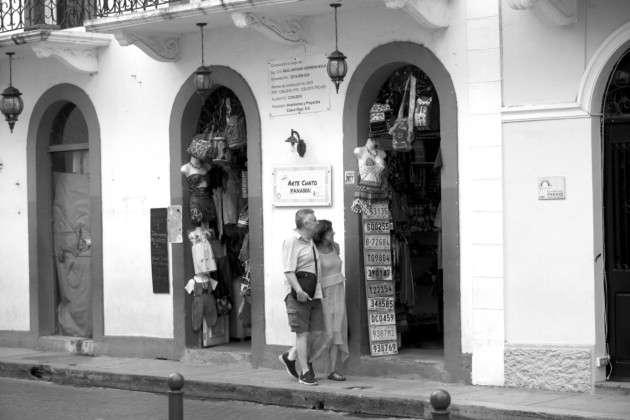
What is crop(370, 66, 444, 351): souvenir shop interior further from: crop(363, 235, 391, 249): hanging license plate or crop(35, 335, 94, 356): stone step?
crop(35, 335, 94, 356): stone step

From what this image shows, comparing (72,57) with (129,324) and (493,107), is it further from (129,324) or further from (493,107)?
(493,107)

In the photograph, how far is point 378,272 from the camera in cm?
1356

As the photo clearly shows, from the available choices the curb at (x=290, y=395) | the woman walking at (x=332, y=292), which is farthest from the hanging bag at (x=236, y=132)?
the curb at (x=290, y=395)

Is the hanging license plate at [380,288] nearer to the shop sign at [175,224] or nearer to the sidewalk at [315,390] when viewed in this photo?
the sidewalk at [315,390]

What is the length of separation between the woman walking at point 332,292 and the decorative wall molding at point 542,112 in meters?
2.33

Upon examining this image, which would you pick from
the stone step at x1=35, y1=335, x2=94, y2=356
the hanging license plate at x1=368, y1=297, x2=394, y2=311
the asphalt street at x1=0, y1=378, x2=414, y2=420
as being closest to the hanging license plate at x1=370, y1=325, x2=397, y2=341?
the hanging license plate at x1=368, y1=297, x2=394, y2=311

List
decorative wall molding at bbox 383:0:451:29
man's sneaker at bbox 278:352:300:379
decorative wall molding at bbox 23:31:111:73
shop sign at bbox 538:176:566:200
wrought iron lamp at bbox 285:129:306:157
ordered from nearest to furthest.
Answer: shop sign at bbox 538:176:566:200, decorative wall molding at bbox 383:0:451:29, man's sneaker at bbox 278:352:300:379, wrought iron lamp at bbox 285:129:306:157, decorative wall molding at bbox 23:31:111:73

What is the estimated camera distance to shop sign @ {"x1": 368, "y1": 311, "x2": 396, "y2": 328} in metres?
13.5

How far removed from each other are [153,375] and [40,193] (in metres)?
4.25

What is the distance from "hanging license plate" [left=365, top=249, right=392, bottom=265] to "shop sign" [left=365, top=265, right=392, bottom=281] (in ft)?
0.15

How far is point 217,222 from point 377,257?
107 inches

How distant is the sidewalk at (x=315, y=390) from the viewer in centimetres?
1105

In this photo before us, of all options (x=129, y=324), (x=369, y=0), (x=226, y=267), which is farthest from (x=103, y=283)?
(x=369, y=0)

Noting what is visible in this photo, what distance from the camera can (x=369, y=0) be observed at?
42.8 feet
